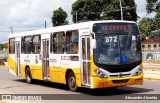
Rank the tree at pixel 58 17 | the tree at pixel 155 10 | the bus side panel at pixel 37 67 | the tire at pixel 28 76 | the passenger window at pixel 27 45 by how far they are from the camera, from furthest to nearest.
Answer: the tree at pixel 58 17
the tree at pixel 155 10
the tire at pixel 28 76
the passenger window at pixel 27 45
the bus side panel at pixel 37 67

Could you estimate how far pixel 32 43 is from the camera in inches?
831

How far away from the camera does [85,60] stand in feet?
50.5

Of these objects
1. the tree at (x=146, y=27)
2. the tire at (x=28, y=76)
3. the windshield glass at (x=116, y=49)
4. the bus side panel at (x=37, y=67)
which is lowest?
the tire at (x=28, y=76)

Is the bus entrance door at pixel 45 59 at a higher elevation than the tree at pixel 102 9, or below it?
below

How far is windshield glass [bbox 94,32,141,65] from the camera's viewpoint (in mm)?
14732

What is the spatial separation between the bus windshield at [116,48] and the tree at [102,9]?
2173 inches

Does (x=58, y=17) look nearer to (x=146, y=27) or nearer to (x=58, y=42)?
(x=146, y=27)

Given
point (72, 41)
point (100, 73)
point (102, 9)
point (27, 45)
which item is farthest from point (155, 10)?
point (100, 73)

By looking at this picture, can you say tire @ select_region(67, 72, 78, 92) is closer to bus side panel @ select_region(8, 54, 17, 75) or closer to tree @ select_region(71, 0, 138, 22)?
bus side panel @ select_region(8, 54, 17, 75)

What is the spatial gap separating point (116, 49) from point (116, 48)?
1.5 inches

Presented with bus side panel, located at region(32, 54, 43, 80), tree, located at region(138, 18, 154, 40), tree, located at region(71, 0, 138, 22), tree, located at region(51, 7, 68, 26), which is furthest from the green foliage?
bus side panel, located at region(32, 54, 43, 80)

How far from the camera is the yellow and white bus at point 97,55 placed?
14.7 m

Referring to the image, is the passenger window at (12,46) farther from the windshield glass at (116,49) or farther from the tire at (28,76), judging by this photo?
the windshield glass at (116,49)

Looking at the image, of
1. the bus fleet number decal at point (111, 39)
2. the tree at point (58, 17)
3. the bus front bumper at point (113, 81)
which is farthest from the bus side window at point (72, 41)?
the tree at point (58, 17)
